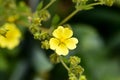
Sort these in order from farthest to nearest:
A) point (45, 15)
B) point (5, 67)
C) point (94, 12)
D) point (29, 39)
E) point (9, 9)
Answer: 1. point (94, 12)
2. point (29, 39)
3. point (5, 67)
4. point (9, 9)
5. point (45, 15)

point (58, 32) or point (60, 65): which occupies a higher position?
point (58, 32)

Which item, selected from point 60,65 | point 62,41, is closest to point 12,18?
point 62,41

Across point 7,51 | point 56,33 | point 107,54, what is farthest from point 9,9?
point 107,54

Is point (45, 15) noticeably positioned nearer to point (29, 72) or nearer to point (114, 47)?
point (29, 72)

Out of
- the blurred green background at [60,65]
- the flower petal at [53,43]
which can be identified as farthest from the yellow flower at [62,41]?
the blurred green background at [60,65]

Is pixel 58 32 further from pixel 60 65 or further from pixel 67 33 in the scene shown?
pixel 60 65

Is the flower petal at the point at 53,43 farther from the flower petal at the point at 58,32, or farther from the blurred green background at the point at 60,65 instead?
the blurred green background at the point at 60,65
